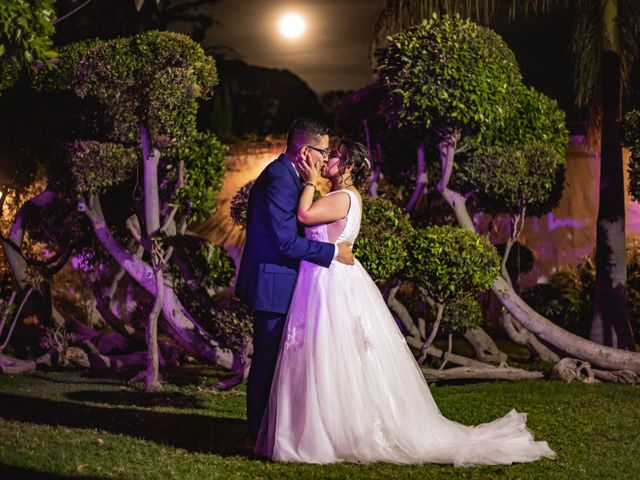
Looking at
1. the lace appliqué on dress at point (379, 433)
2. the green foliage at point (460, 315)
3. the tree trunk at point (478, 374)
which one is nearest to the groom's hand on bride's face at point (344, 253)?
the lace appliqué on dress at point (379, 433)

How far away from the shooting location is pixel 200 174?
1135cm

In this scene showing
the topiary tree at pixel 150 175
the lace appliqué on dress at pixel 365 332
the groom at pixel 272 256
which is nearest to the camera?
the groom at pixel 272 256

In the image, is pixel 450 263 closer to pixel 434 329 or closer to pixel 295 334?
pixel 434 329

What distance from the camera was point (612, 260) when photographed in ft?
40.5

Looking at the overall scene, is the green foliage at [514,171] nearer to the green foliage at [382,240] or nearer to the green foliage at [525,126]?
the green foliage at [525,126]

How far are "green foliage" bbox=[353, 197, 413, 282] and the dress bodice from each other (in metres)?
2.60

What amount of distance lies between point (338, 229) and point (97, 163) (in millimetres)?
4545

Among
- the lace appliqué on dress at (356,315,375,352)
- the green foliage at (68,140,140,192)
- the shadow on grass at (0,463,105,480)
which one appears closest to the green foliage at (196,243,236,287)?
the green foliage at (68,140,140,192)

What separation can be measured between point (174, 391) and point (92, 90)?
11.3ft

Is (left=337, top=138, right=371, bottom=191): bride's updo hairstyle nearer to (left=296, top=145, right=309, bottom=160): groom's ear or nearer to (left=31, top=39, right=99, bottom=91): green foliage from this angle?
(left=296, top=145, right=309, bottom=160): groom's ear

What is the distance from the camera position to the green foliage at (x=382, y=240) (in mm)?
9727

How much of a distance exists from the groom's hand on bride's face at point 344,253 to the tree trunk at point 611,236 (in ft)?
20.7

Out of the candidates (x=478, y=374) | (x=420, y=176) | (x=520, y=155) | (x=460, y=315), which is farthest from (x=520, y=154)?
(x=478, y=374)

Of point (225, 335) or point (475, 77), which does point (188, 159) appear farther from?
point (475, 77)
